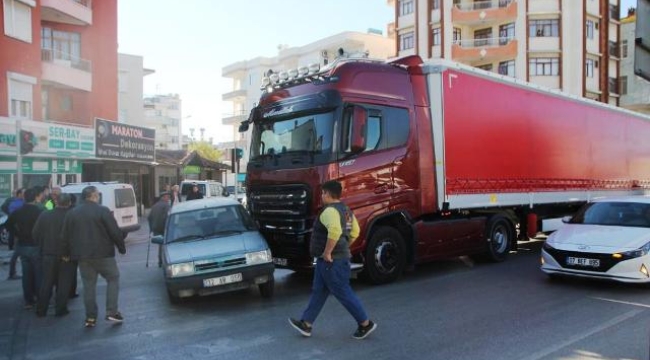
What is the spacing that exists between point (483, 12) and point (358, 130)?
124 feet

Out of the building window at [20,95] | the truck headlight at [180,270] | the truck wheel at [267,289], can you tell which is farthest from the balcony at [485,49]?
the truck headlight at [180,270]

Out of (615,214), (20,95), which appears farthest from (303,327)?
(20,95)

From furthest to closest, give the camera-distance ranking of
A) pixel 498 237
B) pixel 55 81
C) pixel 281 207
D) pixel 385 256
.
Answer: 1. pixel 55 81
2. pixel 498 237
3. pixel 385 256
4. pixel 281 207

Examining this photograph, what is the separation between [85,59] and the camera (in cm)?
2764

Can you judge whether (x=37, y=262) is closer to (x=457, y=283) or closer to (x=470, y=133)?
(x=457, y=283)

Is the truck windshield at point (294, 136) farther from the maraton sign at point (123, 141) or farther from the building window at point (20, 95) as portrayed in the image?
the maraton sign at point (123, 141)

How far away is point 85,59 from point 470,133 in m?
23.4

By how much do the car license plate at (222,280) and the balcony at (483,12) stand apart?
3881 centimetres

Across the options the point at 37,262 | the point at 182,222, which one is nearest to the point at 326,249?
the point at 182,222

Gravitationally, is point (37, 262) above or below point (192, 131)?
below

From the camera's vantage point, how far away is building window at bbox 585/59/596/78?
1664 inches

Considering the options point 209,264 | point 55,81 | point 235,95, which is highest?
point 235,95

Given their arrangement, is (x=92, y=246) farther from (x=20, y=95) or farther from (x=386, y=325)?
(x=20, y=95)

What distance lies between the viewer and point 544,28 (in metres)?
41.4
